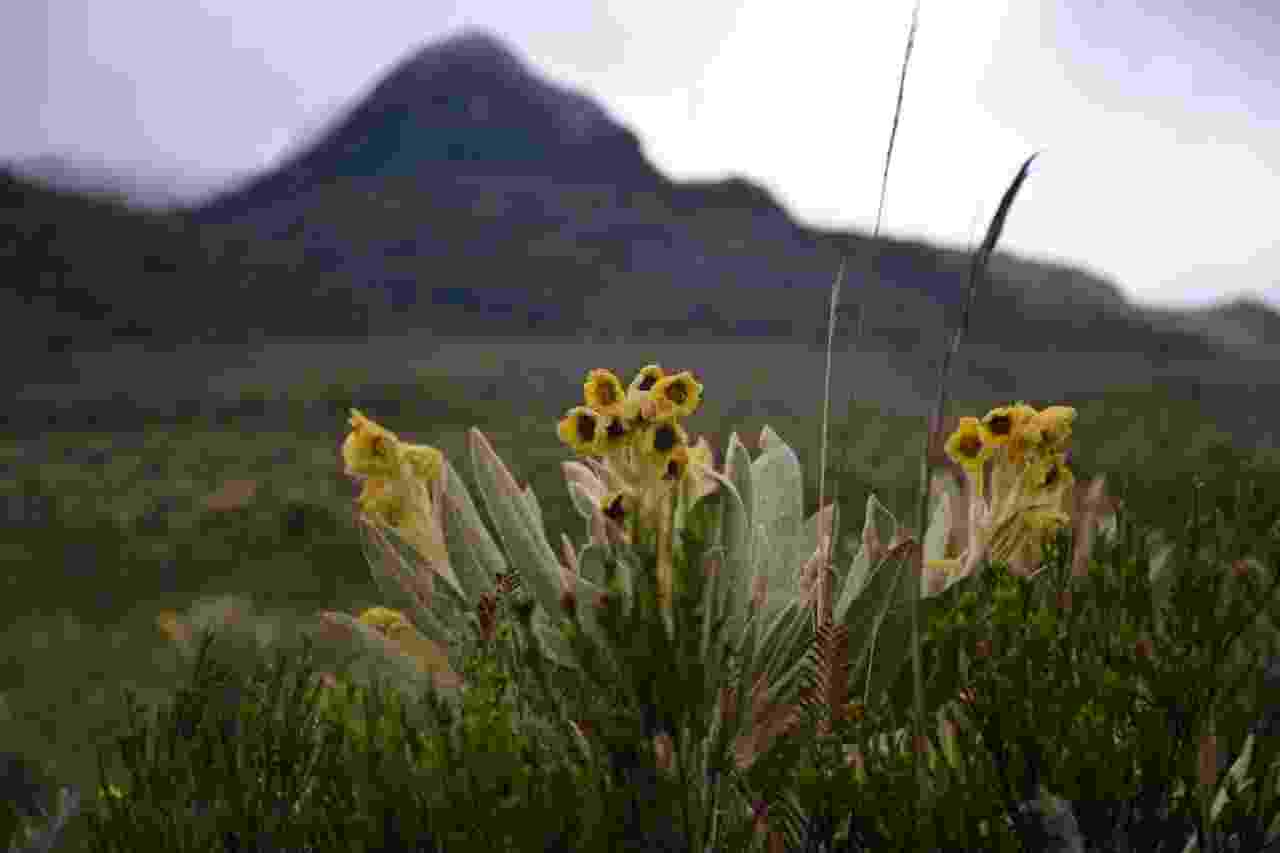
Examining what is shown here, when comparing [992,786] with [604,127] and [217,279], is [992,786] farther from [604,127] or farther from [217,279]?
[604,127]

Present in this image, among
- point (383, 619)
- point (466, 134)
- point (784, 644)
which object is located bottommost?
point (383, 619)

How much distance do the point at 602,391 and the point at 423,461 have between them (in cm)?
37

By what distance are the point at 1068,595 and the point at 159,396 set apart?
2661 centimetres

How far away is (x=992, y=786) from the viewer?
1.11 metres

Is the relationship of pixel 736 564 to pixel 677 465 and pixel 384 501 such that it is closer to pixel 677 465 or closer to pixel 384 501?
pixel 677 465

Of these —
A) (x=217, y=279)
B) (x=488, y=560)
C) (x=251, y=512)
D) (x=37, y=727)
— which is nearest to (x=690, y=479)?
(x=488, y=560)

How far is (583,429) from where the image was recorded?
1358 mm

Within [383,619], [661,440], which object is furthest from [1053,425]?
[383,619]

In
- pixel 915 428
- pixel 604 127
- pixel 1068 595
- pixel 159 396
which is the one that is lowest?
pixel 159 396

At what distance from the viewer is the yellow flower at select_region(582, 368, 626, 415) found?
4.55 ft

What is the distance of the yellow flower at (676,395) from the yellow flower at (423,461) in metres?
0.41

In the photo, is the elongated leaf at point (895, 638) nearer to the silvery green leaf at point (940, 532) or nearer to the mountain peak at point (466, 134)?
the silvery green leaf at point (940, 532)

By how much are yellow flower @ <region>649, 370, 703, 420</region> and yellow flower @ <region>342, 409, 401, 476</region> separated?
42 centimetres

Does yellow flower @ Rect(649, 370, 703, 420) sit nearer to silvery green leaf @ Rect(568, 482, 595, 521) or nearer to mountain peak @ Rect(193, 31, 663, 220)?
silvery green leaf @ Rect(568, 482, 595, 521)
